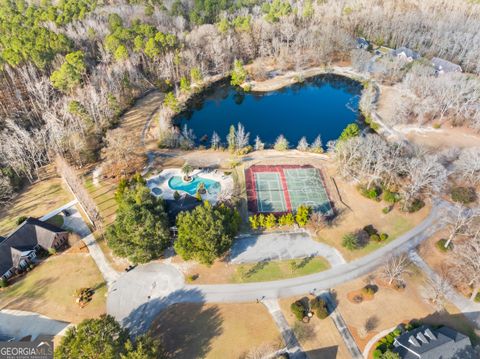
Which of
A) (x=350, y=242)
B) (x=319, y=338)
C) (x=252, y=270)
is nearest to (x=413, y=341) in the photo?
(x=319, y=338)

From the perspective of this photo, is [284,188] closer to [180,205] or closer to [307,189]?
[307,189]

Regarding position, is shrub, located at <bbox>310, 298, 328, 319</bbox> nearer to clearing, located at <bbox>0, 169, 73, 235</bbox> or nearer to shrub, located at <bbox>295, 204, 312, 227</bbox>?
shrub, located at <bbox>295, 204, 312, 227</bbox>

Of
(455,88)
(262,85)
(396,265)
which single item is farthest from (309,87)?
(396,265)

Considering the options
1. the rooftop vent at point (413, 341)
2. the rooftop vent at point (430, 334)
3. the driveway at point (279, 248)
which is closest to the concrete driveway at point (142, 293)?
the driveway at point (279, 248)

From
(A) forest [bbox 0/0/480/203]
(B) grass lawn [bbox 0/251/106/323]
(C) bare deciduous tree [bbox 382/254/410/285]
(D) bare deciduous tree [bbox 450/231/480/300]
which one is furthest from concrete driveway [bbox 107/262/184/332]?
(D) bare deciduous tree [bbox 450/231/480/300]

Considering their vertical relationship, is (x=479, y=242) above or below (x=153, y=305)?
above

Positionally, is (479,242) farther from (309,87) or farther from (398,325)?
(309,87)
